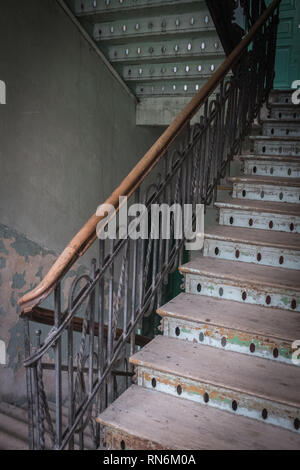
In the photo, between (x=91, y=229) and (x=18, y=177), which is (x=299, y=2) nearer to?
(x=18, y=177)

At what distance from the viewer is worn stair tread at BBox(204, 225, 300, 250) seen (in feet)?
8.60

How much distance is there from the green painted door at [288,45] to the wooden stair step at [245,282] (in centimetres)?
430

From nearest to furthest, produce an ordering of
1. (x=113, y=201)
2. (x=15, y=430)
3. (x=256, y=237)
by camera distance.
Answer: (x=113, y=201)
(x=256, y=237)
(x=15, y=430)

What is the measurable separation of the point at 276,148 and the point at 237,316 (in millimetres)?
1967

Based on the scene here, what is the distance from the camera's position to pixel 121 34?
13.1 feet

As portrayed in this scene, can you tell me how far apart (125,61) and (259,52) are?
143 cm

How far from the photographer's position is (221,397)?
1.95 metres

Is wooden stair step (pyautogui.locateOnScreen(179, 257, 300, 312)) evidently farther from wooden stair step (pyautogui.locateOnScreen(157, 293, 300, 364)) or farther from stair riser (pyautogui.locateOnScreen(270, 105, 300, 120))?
stair riser (pyautogui.locateOnScreen(270, 105, 300, 120))

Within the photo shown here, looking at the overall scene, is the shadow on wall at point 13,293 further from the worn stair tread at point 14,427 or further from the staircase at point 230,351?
the staircase at point 230,351

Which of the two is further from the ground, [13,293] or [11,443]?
[13,293]

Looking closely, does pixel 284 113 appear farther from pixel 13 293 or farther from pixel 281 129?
pixel 13 293

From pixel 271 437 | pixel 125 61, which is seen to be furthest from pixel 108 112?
pixel 271 437

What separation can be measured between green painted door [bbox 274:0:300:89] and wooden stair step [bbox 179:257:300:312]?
4297 millimetres

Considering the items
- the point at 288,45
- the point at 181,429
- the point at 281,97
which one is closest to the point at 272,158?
the point at 281,97
